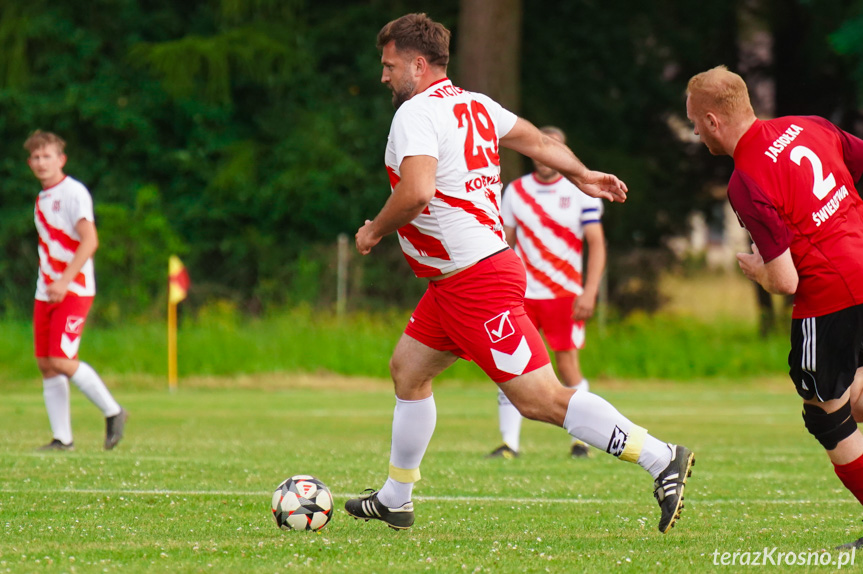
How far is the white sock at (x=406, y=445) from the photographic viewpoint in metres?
5.61

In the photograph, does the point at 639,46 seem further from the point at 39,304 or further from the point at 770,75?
the point at 39,304

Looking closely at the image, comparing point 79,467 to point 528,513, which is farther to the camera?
point 79,467

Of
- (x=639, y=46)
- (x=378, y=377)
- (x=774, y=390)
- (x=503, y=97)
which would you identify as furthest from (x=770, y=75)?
(x=378, y=377)

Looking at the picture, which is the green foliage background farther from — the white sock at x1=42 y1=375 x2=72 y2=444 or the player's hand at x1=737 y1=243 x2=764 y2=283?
the player's hand at x1=737 y1=243 x2=764 y2=283

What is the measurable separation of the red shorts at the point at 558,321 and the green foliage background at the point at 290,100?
14586mm

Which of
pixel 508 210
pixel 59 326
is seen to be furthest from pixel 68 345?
pixel 508 210

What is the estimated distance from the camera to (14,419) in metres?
12.4

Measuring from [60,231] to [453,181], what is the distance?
16.8ft

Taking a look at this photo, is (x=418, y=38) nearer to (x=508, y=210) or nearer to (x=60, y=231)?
(x=508, y=210)

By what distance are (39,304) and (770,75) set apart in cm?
2119

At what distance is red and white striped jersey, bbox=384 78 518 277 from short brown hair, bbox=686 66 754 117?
3.09ft

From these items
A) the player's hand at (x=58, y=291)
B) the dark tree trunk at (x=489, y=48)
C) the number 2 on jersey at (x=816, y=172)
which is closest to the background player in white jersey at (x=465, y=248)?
the number 2 on jersey at (x=816, y=172)

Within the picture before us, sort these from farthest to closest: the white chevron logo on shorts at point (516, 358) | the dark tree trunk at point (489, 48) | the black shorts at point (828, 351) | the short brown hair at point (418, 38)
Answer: the dark tree trunk at point (489, 48)
the short brown hair at point (418, 38)
the white chevron logo on shorts at point (516, 358)
the black shorts at point (828, 351)

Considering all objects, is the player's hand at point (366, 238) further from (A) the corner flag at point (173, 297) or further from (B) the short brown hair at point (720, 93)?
(A) the corner flag at point (173, 297)
